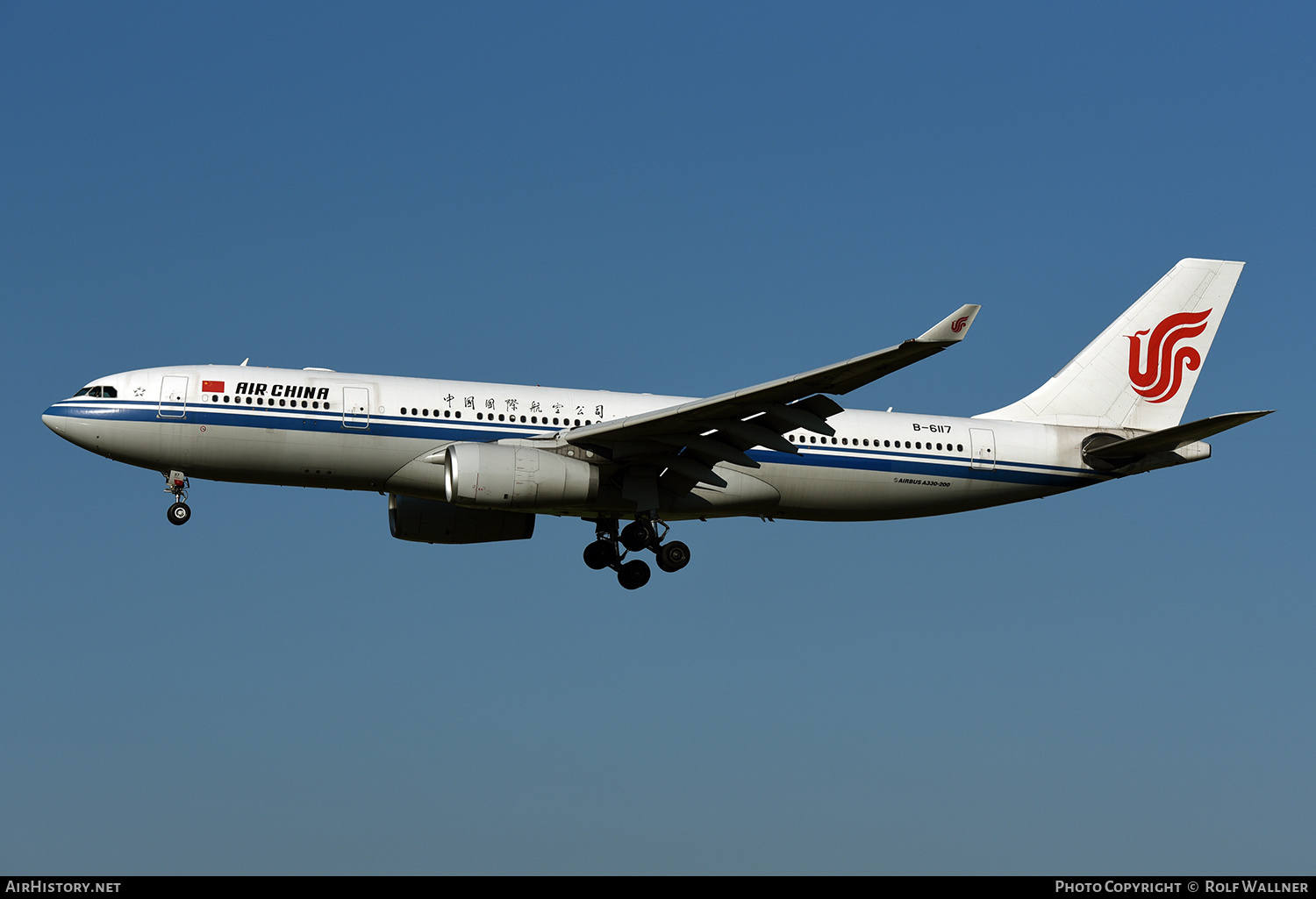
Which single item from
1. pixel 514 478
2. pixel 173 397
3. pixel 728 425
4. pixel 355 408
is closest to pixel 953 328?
pixel 728 425

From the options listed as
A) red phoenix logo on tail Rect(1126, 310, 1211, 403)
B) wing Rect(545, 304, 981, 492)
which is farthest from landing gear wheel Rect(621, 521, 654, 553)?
red phoenix logo on tail Rect(1126, 310, 1211, 403)

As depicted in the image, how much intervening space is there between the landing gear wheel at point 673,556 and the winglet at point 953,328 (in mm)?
9853

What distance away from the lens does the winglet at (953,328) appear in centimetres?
2591

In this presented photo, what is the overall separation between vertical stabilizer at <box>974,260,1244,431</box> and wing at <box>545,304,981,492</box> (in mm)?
8498

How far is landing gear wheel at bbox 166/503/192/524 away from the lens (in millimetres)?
31875

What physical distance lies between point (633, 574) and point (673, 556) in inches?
58.6

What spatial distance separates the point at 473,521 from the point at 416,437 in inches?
183

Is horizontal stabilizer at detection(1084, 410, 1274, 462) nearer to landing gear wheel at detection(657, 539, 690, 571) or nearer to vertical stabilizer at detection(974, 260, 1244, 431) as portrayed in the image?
vertical stabilizer at detection(974, 260, 1244, 431)

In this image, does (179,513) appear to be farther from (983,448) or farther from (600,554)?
(983,448)

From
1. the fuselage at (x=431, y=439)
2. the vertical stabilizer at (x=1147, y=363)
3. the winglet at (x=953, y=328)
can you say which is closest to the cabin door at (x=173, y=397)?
the fuselage at (x=431, y=439)
